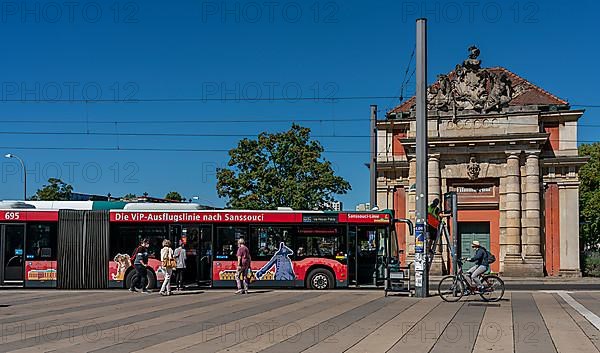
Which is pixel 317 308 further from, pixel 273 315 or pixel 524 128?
pixel 524 128

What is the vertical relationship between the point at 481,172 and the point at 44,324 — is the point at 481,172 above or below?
above

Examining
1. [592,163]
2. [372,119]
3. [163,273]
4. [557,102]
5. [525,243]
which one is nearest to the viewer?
[163,273]

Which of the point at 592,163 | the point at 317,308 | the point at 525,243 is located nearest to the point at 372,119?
the point at 525,243

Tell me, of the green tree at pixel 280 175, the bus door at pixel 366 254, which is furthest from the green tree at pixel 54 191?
the bus door at pixel 366 254

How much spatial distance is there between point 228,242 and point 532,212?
→ 1878 cm

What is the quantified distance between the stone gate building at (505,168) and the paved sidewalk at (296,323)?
16118 mm

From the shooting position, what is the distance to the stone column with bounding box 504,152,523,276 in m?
38.0

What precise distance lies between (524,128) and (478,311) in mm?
22701

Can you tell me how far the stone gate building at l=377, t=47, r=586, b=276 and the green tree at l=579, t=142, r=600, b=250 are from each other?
21624 millimetres

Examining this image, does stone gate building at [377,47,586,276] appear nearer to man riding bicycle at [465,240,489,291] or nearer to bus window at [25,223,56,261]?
man riding bicycle at [465,240,489,291]

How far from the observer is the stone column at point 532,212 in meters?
37.7

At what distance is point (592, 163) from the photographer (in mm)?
62594

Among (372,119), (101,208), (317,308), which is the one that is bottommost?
(317,308)

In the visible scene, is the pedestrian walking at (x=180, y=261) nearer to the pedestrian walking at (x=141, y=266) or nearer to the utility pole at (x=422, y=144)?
the pedestrian walking at (x=141, y=266)
